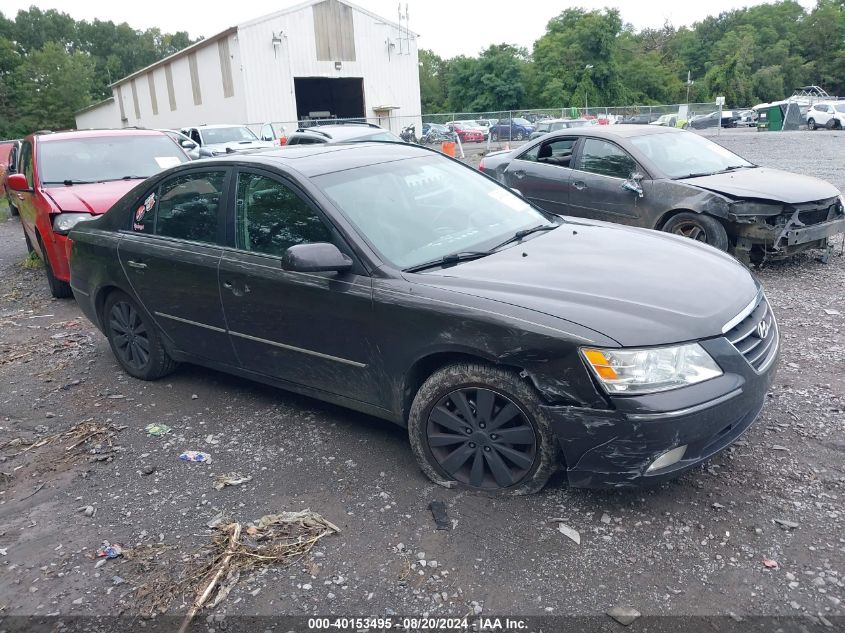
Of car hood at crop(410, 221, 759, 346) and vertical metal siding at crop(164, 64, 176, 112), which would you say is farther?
vertical metal siding at crop(164, 64, 176, 112)

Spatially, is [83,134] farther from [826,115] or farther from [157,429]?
[826,115]

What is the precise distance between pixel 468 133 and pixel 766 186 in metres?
25.4

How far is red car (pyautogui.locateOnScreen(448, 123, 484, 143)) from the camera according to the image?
31.2 meters

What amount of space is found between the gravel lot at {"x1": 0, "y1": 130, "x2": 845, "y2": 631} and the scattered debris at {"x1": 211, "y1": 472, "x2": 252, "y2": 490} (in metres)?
0.03

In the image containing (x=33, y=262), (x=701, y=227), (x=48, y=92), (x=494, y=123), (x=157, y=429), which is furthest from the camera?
(x=48, y=92)

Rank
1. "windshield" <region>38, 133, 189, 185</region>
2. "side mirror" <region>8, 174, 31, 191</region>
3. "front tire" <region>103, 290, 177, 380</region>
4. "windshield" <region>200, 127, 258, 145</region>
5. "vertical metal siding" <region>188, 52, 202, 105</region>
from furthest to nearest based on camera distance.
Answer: "vertical metal siding" <region>188, 52, 202, 105</region>, "windshield" <region>200, 127, 258, 145</region>, "windshield" <region>38, 133, 189, 185</region>, "side mirror" <region>8, 174, 31, 191</region>, "front tire" <region>103, 290, 177, 380</region>

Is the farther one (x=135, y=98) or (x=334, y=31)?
(x=135, y=98)

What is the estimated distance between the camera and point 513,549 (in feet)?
9.90

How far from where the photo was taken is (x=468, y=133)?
31.4 meters

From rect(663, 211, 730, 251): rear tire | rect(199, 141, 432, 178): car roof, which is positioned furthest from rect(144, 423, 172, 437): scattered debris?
rect(663, 211, 730, 251): rear tire

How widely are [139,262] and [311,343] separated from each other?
1.71 metres

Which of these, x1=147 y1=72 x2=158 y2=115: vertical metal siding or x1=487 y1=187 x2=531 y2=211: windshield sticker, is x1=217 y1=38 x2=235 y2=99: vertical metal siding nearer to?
x1=147 y1=72 x2=158 y2=115: vertical metal siding

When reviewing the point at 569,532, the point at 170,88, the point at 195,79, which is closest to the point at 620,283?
the point at 569,532

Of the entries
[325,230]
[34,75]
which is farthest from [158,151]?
[34,75]
